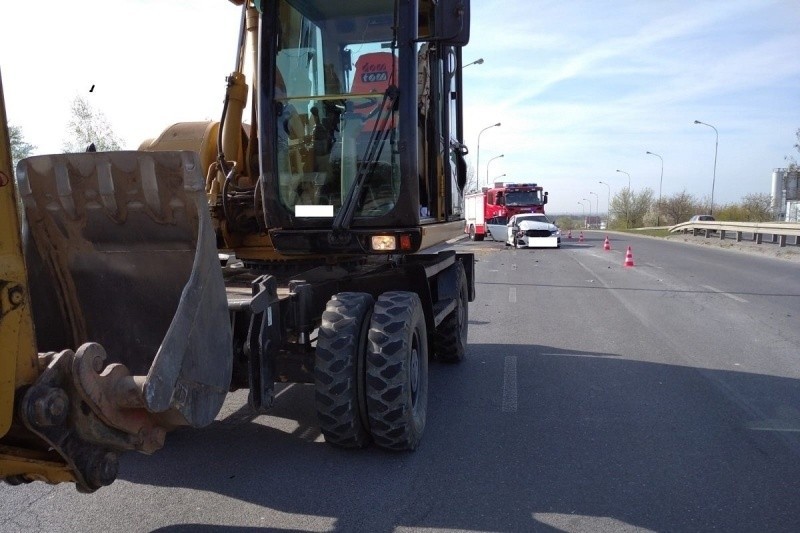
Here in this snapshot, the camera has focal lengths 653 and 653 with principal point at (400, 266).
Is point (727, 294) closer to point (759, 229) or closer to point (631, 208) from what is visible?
point (759, 229)

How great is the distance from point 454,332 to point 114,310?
159 inches

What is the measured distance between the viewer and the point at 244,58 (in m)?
6.19

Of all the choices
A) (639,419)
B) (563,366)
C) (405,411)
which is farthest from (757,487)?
(563,366)

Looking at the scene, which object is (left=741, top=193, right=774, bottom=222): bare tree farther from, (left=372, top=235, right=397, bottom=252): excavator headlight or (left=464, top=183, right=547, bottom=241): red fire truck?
(left=372, top=235, right=397, bottom=252): excavator headlight

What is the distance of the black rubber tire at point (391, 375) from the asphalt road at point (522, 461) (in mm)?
231

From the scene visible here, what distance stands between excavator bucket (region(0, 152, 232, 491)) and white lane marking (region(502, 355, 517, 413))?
306 cm

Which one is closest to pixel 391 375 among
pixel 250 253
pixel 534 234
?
pixel 250 253

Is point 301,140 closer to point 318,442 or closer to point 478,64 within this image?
point 318,442

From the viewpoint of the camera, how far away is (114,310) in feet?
12.9

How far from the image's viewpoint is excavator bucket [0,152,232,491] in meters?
2.67

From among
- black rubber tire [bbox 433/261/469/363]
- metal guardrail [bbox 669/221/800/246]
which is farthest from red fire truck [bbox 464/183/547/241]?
black rubber tire [bbox 433/261/469/363]

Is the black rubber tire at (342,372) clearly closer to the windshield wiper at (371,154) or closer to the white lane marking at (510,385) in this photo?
the windshield wiper at (371,154)

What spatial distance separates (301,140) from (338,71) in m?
0.62

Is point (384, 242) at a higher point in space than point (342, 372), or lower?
higher
